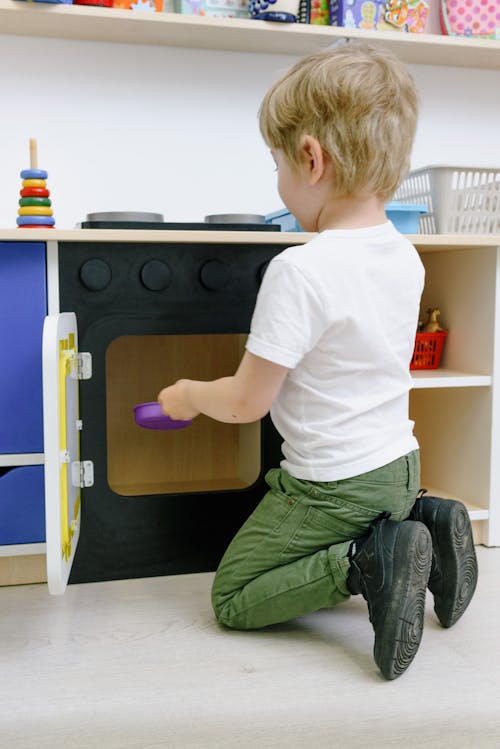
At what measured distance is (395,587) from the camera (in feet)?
3.28

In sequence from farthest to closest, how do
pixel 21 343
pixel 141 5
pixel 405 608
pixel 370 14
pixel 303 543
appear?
pixel 370 14 → pixel 141 5 → pixel 21 343 → pixel 303 543 → pixel 405 608

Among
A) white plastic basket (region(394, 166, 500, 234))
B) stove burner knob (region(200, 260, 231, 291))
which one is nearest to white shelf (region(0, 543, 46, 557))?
stove burner knob (region(200, 260, 231, 291))

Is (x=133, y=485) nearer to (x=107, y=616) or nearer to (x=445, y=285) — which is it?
(x=107, y=616)

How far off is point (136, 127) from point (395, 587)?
118 cm

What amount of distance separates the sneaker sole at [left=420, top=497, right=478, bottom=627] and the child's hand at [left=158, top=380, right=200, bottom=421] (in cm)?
37

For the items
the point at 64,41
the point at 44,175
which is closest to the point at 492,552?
the point at 44,175

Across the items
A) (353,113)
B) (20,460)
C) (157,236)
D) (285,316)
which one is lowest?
(20,460)

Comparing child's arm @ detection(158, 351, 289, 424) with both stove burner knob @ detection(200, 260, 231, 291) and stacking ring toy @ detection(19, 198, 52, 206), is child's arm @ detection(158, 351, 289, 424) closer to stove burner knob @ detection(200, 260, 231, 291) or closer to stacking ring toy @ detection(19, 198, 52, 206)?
stove burner knob @ detection(200, 260, 231, 291)

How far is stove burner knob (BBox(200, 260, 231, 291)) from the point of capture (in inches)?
52.0

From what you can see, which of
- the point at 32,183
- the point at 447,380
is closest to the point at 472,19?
the point at 447,380

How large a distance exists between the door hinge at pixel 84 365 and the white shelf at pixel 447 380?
56 cm

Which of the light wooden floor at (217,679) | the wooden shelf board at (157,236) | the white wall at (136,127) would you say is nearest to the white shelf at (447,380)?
the wooden shelf board at (157,236)

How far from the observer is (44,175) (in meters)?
1.33

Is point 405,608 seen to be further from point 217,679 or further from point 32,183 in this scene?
point 32,183
